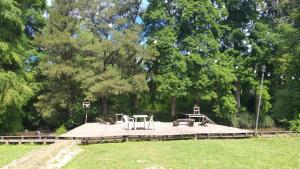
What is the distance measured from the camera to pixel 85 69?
27500 millimetres

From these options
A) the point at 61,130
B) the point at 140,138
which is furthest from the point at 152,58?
the point at 140,138

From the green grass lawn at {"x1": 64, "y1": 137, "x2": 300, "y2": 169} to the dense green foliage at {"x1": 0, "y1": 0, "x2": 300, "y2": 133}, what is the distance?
10.5 m

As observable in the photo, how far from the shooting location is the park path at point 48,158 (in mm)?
8984

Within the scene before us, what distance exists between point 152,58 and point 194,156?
56.2ft

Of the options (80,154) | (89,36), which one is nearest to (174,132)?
(80,154)

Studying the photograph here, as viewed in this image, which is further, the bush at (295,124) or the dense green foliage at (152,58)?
the dense green foliage at (152,58)

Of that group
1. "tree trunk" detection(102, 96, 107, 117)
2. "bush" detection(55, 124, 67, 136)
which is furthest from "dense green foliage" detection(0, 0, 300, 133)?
"bush" detection(55, 124, 67, 136)

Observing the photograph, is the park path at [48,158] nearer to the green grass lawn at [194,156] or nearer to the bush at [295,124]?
the green grass lawn at [194,156]

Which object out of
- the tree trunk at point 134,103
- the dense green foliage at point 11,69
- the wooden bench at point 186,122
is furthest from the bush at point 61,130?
the wooden bench at point 186,122

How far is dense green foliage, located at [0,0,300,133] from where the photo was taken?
26.9m

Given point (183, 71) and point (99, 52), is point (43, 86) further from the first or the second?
point (183, 71)

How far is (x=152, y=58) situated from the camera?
2830cm

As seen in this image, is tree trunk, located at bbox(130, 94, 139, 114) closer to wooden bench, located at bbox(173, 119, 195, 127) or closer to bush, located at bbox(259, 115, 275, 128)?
wooden bench, located at bbox(173, 119, 195, 127)

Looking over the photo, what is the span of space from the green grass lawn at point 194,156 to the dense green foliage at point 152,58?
1052 centimetres
